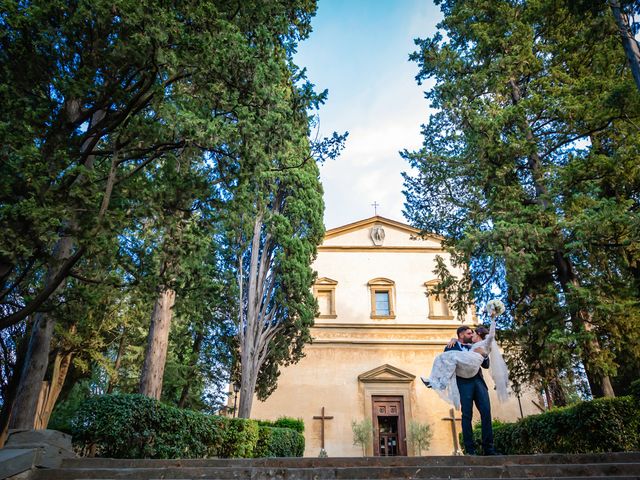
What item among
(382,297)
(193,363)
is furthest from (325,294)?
(193,363)

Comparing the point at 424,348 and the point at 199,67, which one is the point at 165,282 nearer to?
the point at 199,67

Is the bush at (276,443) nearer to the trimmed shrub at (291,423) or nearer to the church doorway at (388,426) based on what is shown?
the trimmed shrub at (291,423)

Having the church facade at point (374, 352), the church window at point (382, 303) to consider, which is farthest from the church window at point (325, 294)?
the church window at point (382, 303)

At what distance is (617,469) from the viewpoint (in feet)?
12.0

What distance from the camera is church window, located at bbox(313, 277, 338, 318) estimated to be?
1996 centimetres

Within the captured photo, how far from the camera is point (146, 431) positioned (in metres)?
6.56

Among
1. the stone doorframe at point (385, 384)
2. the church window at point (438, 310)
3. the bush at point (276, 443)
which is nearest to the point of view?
the bush at point (276, 443)

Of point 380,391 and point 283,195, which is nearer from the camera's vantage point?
point 283,195

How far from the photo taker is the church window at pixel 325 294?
1996cm

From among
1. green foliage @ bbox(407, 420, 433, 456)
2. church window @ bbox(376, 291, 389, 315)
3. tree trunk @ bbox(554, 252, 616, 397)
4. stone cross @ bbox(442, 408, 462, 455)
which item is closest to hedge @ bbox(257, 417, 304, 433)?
green foliage @ bbox(407, 420, 433, 456)

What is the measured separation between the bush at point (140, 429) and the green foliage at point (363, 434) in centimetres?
1008

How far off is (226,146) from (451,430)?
15864 mm

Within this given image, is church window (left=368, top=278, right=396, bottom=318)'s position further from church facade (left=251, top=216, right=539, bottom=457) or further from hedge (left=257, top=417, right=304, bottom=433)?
hedge (left=257, top=417, right=304, bottom=433)

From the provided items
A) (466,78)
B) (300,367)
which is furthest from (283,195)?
(300,367)
